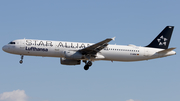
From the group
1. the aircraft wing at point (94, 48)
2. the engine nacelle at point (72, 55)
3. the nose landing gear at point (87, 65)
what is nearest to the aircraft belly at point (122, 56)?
the aircraft wing at point (94, 48)

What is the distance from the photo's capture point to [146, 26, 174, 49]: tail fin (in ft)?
181

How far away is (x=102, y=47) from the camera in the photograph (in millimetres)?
49156

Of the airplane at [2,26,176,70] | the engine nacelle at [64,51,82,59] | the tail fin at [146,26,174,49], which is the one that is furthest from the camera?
the tail fin at [146,26,174,49]

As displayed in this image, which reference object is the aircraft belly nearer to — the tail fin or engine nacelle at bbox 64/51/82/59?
the tail fin

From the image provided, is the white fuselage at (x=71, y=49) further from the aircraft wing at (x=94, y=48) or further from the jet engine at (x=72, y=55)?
the aircraft wing at (x=94, y=48)

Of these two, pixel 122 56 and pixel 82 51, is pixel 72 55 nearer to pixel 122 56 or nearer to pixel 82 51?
pixel 82 51


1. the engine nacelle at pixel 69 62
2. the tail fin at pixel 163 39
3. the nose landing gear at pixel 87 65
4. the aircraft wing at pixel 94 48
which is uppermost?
the tail fin at pixel 163 39

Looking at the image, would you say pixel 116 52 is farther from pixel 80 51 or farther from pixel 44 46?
pixel 44 46

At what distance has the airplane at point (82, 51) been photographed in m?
48.7

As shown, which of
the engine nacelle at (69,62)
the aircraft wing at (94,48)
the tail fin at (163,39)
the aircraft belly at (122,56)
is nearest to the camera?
the aircraft wing at (94,48)

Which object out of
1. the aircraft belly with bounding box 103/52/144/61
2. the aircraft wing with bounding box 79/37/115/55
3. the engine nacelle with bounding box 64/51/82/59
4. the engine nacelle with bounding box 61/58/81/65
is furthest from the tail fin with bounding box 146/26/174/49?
the engine nacelle with bounding box 64/51/82/59

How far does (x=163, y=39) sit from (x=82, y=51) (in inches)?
614

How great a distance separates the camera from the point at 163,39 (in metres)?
55.7

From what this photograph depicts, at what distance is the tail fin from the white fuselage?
2547 mm
